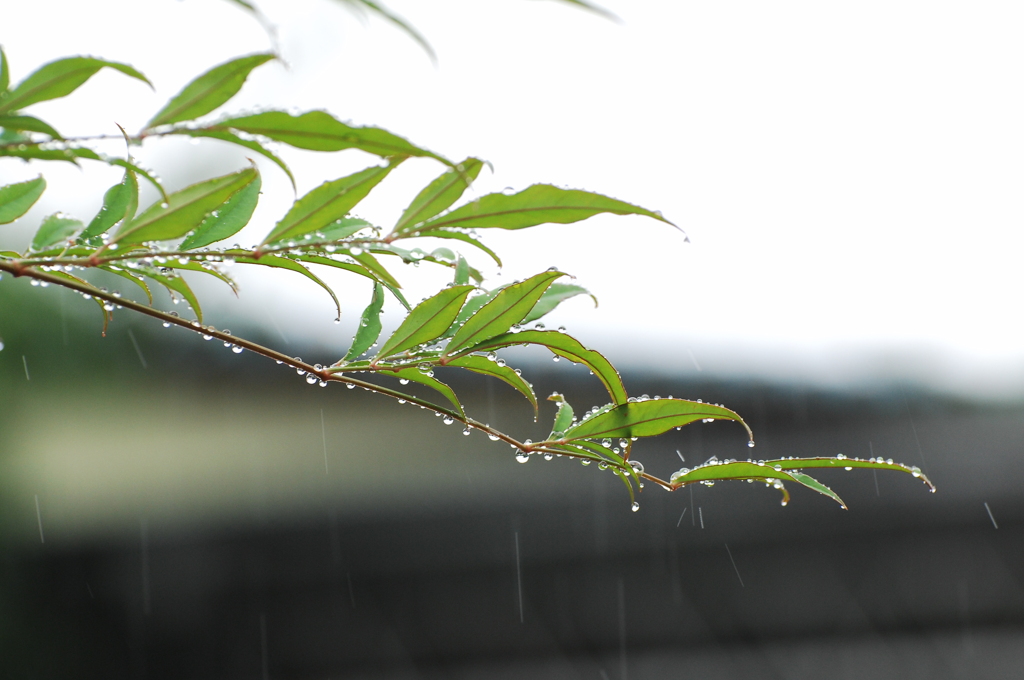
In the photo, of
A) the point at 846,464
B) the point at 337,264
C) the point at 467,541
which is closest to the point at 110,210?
the point at 337,264

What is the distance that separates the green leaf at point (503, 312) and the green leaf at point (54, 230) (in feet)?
0.80

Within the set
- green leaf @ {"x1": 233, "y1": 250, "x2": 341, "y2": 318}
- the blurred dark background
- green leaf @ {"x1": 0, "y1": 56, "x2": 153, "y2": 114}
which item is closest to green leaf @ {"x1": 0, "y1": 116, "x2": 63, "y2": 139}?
green leaf @ {"x1": 0, "y1": 56, "x2": 153, "y2": 114}

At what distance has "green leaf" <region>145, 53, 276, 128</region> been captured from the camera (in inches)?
11.5

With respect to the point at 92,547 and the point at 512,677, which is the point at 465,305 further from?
the point at 92,547

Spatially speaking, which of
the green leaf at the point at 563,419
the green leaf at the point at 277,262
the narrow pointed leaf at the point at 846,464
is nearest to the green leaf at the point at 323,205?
the green leaf at the point at 277,262

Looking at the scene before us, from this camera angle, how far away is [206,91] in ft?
0.97

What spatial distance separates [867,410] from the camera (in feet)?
10.8

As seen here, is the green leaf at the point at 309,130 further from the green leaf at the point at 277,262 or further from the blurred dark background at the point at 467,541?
the blurred dark background at the point at 467,541

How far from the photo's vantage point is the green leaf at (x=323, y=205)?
0.37 meters

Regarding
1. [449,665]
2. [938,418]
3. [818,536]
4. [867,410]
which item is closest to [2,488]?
[449,665]

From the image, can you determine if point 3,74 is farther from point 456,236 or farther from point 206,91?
point 456,236

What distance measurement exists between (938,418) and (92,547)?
4341 millimetres

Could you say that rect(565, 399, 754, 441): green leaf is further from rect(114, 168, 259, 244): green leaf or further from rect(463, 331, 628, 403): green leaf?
rect(114, 168, 259, 244): green leaf

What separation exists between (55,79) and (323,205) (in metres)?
0.13
